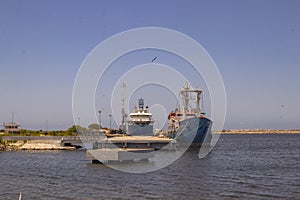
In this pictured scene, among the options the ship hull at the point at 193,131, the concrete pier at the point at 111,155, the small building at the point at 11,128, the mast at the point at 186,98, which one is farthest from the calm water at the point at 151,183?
the small building at the point at 11,128

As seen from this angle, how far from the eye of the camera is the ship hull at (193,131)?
299 ft

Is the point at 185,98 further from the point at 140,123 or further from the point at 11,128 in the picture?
the point at 11,128

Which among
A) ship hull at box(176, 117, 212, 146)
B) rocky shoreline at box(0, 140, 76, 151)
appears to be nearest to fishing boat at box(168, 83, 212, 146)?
ship hull at box(176, 117, 212, 146)

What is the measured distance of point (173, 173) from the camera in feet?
146

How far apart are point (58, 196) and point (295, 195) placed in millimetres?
17236

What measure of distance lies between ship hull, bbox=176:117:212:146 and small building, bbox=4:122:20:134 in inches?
2662

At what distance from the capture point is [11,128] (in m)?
138

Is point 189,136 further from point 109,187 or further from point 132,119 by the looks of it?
point 109,187

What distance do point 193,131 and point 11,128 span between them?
73611 millimetres

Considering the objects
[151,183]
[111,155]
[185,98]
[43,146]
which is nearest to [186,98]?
[185,98]

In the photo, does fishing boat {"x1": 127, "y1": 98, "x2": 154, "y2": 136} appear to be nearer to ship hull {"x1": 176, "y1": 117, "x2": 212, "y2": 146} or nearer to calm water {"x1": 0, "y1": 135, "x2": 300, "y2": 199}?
ship hull {"x1": 176, "y1": 117, "x2": 212, "y2": 146}

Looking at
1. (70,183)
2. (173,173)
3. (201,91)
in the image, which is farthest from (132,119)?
(70,183)

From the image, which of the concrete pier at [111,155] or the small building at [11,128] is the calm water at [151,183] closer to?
the concrete pier at [111,155]

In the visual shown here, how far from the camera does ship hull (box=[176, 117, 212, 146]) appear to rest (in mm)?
91188
